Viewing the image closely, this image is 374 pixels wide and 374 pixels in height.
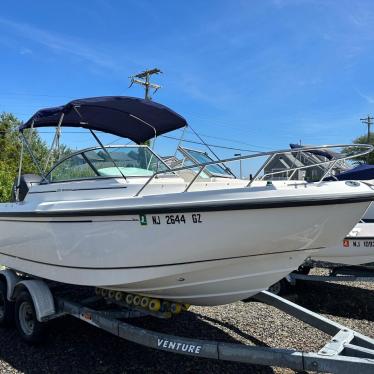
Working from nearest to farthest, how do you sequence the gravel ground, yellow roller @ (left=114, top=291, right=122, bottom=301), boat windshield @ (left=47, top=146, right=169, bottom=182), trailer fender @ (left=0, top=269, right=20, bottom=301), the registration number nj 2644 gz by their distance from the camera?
the gravel ground
yellow roller @ (left=114, top=291, right=122, bottom=301)
boat windshield @ (left=47, top=146, right=169, bottom=182)
trailer fender @ (left=0, top=269, right=20, bottom=301)
the registration number nj 2644 gz

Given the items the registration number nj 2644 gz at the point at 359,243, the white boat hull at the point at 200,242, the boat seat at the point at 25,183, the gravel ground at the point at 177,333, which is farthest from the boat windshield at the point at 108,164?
the registration number nj 2644 gz at the point at 359,243

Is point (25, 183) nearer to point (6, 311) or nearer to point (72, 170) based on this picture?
point (72, 170)

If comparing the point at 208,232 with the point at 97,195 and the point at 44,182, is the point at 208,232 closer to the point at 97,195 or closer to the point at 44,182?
the point at 97,195

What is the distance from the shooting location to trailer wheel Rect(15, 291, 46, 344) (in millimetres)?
4559

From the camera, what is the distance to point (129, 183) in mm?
4238

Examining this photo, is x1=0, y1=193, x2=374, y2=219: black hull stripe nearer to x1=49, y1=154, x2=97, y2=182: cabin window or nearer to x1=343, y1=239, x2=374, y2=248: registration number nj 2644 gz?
x1=49, y1=154, x2=97, y2=182: cabin window

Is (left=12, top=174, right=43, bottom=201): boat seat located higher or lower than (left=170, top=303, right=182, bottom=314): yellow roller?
higher

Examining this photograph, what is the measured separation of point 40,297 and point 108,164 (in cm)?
157

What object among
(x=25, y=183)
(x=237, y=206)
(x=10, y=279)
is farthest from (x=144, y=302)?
(x=25, y=183)

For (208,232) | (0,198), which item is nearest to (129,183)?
(208,232)

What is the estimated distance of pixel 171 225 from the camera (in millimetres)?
3672

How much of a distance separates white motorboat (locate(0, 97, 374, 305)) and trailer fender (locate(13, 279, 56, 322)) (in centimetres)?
15

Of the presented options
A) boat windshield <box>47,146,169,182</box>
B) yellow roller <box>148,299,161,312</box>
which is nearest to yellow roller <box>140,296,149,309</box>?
yellow roller <box>148,299,161,312</box>

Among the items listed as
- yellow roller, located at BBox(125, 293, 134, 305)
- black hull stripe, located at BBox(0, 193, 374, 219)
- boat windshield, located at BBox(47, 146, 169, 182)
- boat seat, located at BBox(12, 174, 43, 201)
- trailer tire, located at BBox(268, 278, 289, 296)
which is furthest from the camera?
trailer tire, located at BBox(268, 278, 289, 296)
